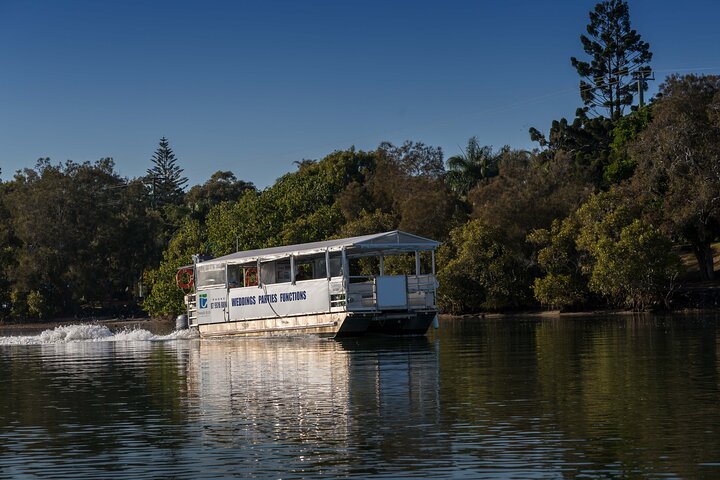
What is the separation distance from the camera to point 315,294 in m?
50.3

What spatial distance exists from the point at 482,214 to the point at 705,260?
15.7 meters

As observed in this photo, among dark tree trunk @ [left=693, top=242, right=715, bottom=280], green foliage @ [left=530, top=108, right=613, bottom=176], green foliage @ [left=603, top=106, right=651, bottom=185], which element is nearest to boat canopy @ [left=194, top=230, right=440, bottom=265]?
dark tree trunk @ [left=693, top=242, right=715, bottom=280]

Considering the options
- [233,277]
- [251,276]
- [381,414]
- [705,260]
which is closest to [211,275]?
[233,277]

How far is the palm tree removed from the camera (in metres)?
99.5

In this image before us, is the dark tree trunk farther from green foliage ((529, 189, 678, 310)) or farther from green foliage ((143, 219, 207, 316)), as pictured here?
green foliage ((143, 219, 207, 316))

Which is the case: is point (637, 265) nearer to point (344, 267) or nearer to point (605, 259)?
point (605, 259)

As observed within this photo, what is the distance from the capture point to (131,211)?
12381 centimetres

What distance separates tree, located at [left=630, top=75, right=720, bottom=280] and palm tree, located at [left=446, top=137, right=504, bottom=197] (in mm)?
28084

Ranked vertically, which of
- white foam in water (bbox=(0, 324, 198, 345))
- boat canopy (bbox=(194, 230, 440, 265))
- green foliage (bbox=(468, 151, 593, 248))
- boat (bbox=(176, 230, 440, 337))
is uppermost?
green foliage (bbox=(468, 151, 593, 248))

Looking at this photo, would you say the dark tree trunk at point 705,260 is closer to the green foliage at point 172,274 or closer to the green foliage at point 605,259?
the green foliage at point 605,259

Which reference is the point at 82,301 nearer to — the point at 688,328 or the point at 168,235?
the point at 168,235

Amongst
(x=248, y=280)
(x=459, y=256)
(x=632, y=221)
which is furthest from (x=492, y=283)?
(x=248, y=280)

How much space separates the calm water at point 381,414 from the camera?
1592 cm

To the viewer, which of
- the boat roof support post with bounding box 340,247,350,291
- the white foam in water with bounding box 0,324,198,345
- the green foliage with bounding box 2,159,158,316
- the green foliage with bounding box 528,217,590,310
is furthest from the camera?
the green foliage with bounding box 2,159,158,316
